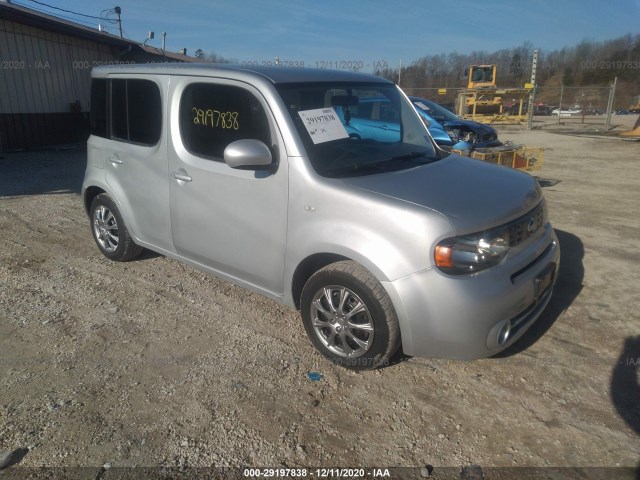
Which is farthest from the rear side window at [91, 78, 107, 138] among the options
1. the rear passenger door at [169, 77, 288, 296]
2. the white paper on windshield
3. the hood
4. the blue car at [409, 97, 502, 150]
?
the blue car at [409, 97, 502, 150]

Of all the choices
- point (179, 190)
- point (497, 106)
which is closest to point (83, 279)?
point (179, 190)

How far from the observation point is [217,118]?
3496 mm

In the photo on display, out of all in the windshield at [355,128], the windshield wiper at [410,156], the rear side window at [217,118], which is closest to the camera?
the windshield at [355,128]

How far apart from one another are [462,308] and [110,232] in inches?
152

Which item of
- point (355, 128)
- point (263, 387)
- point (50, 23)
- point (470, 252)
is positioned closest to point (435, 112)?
point (355, 128)

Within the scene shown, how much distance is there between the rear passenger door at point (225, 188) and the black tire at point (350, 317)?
352mm

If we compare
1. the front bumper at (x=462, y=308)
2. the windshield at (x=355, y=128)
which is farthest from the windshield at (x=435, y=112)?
the front bumper at (x=462, y=308)

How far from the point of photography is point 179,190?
12.4 ft

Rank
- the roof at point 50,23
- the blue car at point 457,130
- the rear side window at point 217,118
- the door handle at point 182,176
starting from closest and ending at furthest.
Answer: the rear side window at point 217,118, the door handle at point 182,176, the blue car at point 457,130, the roof at point 50,23

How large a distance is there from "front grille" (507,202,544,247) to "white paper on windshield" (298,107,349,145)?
133cm

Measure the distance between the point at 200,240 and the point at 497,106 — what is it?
2716 cm

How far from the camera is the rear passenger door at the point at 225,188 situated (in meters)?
3.21

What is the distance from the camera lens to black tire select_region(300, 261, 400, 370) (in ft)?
9.11

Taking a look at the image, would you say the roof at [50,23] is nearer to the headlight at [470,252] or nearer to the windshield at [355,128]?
the windshield at [355,128]
